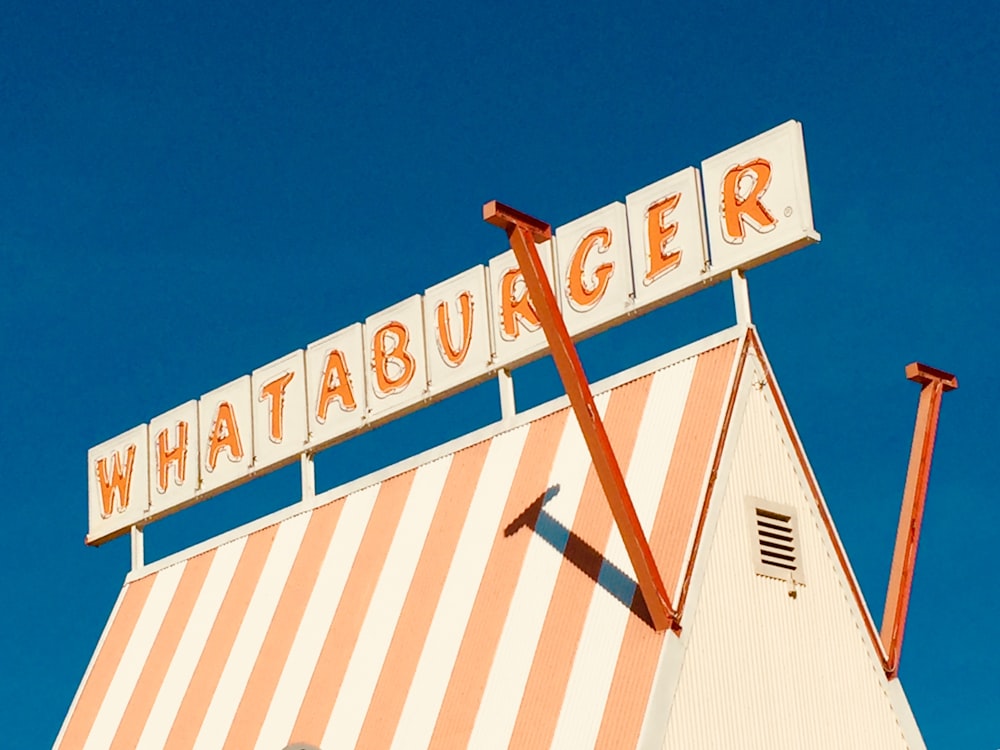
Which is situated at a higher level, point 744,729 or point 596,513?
point 596,513

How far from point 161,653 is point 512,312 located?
317 inches

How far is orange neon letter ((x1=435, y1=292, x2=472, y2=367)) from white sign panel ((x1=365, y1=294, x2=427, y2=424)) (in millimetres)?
400

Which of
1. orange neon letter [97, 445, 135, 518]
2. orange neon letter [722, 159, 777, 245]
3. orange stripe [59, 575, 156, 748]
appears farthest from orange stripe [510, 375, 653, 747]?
orange neon letter [97, 445, 135, 518]

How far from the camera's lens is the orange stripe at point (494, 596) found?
61.5 ft

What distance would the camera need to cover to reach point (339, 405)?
81.6 ft

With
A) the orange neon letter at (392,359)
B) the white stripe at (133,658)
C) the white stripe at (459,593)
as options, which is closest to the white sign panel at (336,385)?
the orange neon letter at (392,359)

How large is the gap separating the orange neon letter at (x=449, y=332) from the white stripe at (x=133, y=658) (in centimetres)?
658

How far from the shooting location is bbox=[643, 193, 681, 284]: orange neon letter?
20250 mm

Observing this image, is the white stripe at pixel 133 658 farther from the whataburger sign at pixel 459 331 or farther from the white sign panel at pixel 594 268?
the white sign panel at pixel 594 268

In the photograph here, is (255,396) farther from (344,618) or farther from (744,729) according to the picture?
(744,729)

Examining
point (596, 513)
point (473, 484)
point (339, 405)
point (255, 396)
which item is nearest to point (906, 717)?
point (596, 513)

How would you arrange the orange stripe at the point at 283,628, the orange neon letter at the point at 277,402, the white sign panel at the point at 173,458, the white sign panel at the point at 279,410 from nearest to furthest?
the orange stripe at the point at 283,628 → the white sign panel at the point at 279,410 → the orange neon letter at the point at 277,402 → the white sign panel at the point at 173,458

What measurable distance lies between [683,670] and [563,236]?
22.6 ft

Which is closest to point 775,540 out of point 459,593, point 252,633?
point 459,593
